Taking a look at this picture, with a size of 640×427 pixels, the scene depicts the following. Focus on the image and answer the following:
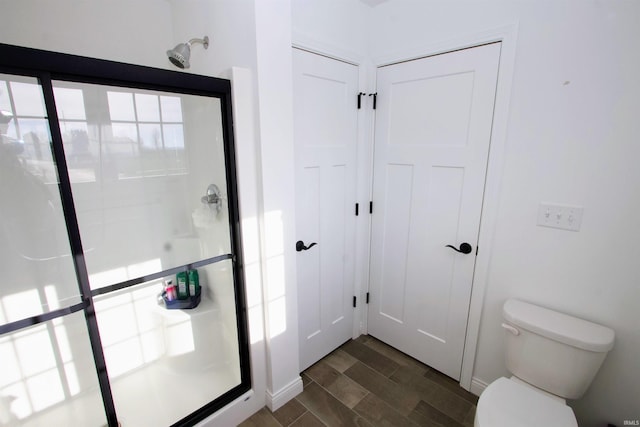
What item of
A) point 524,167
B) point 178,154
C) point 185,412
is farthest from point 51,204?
point 524,167

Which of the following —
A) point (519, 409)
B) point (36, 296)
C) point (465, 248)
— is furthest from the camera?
point (465, 248)

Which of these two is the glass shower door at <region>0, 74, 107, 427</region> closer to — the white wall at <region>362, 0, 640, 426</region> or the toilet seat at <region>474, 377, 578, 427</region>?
the toilet seat at <region>474, 377, 578, 427</region>

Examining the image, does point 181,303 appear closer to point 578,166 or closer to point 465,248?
point 465,248

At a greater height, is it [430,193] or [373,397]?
[430,193]

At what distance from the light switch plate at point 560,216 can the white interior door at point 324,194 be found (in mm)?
1127

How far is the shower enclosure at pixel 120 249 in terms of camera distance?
51.9 inches

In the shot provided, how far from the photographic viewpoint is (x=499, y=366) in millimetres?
1730

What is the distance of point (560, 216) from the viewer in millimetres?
1420

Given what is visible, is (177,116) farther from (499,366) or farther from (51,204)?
(499,366)

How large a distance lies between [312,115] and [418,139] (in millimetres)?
707

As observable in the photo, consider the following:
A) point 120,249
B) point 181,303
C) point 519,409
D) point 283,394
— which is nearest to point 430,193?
point 519,409

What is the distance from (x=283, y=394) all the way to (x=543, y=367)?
1.40m

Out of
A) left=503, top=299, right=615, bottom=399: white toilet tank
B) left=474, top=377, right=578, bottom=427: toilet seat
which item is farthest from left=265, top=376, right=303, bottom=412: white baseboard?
left=503, top=299, right=615, bottom=399: white toilet tank

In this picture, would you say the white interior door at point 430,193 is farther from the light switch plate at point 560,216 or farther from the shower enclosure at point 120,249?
the shower enclosure at point 120,249
